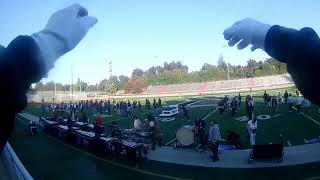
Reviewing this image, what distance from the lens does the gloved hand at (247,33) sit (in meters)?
1.06

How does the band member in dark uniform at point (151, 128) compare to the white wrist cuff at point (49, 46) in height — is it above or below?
below

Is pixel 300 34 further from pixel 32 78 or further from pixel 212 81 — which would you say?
pixel 212 81

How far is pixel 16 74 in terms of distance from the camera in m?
0.86

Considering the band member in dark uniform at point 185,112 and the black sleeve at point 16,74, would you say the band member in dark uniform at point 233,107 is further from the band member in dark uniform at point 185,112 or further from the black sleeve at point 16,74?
the black sleeve at point 16,74

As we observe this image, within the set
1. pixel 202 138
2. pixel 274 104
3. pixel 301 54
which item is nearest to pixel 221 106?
pixel 202 138

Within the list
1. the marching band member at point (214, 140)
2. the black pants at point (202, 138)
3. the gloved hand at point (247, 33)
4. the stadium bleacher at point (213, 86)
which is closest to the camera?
the gloved hand at point (247, 33)

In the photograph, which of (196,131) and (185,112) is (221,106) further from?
(196,131)

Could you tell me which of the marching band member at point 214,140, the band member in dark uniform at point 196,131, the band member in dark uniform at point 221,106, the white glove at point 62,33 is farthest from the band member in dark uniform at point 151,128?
the white glove at point 62,33

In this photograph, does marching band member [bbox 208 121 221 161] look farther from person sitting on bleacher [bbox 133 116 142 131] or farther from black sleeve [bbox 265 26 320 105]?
black sleeve [bbox 265 26 320 105]

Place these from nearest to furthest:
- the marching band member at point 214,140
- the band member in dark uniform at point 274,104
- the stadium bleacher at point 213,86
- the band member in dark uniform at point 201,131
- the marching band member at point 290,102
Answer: the stadium bleacher at point 213,86 < the marching band member at point 214,140 < the band member in dark uniform at point 201,131 < the marching band member at point 290,102 < the band member in dark uniform at point 274,104

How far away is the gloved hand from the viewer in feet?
3.47

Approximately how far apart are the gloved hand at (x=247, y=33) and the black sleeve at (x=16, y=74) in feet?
1.66

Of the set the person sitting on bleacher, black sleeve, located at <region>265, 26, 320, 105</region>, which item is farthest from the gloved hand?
the person sitting on bleacher

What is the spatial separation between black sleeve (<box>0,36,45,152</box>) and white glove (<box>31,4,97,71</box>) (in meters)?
0.03
